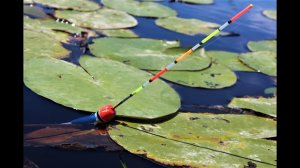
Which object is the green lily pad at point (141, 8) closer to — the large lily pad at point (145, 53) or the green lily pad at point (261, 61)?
the large lily pad at point (145, 53)

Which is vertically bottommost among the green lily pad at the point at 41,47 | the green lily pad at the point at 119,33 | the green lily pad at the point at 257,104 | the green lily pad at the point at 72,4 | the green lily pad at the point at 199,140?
the green lily pad at the point at 257,104

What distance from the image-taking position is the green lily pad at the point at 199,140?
3.62m

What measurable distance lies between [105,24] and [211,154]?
4.92m

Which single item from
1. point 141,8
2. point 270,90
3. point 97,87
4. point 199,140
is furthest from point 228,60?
point 141,8

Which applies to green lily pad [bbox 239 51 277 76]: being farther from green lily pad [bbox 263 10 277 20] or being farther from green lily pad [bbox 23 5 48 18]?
green lily pad [bbox 23 5 48 18]

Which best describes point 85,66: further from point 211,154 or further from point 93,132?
point 211,154

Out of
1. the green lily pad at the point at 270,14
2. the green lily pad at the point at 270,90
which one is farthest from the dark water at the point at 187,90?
the green lily pad at the point at 270,14

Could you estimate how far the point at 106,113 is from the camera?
394cm

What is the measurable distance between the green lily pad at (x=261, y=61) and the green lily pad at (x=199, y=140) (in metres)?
2.42

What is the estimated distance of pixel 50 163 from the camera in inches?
132

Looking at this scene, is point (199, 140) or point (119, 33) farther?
point (119, 33)

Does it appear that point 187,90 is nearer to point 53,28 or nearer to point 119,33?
point 119,33

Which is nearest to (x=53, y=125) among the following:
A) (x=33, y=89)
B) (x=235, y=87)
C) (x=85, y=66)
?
(x=33, y=89)

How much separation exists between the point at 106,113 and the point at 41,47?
2.55 metres
